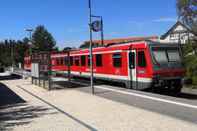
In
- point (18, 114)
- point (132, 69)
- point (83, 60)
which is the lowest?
point (18, 114)

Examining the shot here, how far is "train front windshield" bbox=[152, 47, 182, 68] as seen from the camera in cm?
1868

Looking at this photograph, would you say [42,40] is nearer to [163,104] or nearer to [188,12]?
[188,12]

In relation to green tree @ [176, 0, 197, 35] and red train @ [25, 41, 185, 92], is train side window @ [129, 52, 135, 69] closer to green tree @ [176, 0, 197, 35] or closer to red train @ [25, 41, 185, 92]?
red train @ [25, 41, 185, 92]

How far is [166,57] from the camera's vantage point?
19.2 m

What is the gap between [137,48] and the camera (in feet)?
63.5

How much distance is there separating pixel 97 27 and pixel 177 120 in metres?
8.96

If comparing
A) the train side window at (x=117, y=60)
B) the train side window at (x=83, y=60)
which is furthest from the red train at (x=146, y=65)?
the train side window at (x=83, y=60)

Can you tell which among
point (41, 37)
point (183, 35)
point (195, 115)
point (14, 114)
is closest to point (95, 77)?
point (183, 35)

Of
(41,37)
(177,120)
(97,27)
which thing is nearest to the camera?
(177,120)

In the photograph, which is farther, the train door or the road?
the train door

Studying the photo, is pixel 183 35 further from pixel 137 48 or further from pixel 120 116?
pixel 120 116

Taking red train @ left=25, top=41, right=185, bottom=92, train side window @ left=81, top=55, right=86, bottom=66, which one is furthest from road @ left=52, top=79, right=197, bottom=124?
train side window @ left=81, top=55, right=86, bottom=66

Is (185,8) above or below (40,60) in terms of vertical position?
above

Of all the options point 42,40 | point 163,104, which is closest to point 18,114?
point 163,104
